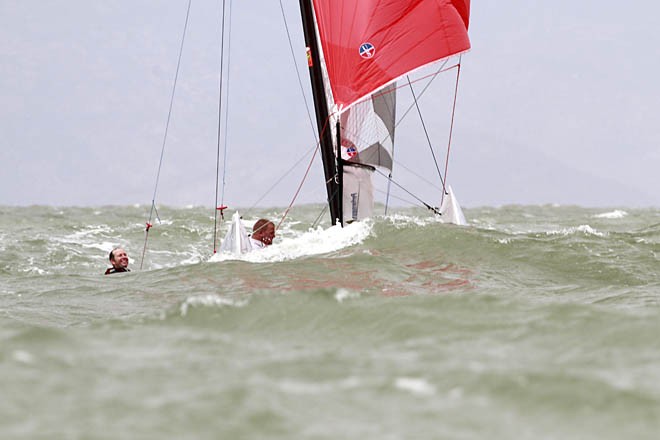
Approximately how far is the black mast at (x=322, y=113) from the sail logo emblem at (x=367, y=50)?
67 cm

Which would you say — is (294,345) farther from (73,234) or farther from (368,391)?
(73,234)

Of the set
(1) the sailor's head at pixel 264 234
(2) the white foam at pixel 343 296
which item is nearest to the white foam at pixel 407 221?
(1) the sailor's head at pixel 264 234

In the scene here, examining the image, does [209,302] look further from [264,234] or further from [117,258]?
[264,234]

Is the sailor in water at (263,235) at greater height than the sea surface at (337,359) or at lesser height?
greater

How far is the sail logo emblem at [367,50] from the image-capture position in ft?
33.4

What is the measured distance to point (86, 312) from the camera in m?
6.94

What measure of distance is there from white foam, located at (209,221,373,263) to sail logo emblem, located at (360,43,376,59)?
6.31ft

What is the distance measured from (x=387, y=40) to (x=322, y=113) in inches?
45.5

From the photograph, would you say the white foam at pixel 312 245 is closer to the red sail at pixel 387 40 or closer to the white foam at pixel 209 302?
the red sail at pixel 387 40

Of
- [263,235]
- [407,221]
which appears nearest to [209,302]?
[263,235]

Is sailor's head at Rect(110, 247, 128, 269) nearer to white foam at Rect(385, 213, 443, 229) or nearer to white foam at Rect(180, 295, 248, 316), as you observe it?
white foam at Rect(385, 213, 443, 229)

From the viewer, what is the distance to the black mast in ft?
35.0

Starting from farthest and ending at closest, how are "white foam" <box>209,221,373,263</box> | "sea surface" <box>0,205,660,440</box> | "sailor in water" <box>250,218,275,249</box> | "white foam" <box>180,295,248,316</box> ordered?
1. "sailor in water" <box>250,218,275,249</box>
2. "white foam" <box>209,221,373,263</box>
3. "white foam" <box>180,295,248,316</box>
4. "sea surface" <box>0,205,660,440</box>

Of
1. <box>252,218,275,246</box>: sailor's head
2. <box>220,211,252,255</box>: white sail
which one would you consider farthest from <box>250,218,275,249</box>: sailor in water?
<box>220,211,252,255</box>: white sail
